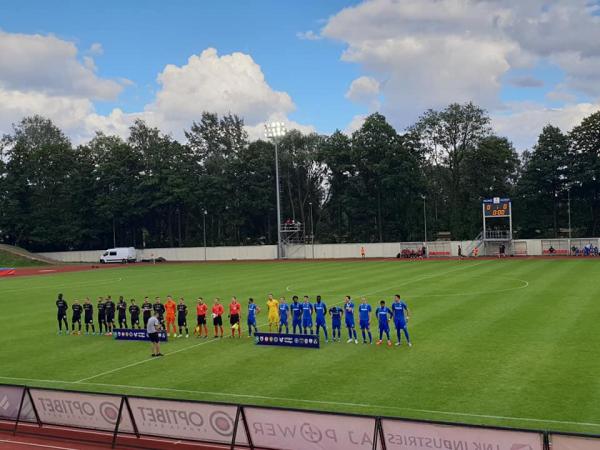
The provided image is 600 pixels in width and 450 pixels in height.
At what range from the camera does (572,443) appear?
9008mm

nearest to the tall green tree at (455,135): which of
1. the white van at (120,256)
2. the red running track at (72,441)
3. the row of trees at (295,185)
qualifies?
the row of trees at (295,185)

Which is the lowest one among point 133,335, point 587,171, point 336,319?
point 133,335

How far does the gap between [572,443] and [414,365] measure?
890 cm

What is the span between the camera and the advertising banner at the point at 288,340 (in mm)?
21078

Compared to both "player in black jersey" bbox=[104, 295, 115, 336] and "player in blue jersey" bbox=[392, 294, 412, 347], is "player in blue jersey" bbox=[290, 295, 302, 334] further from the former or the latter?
"player in black jersey" bbox=[104, 295, 115, 336]

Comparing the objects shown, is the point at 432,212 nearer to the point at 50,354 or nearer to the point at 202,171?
the point at 202,171

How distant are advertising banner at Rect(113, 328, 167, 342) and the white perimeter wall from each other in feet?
171

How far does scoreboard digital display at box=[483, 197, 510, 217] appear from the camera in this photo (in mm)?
66062

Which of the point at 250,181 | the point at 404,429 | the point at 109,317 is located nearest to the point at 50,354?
the point at 109,317

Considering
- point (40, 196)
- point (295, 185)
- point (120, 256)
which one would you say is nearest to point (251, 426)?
point (120, 256)

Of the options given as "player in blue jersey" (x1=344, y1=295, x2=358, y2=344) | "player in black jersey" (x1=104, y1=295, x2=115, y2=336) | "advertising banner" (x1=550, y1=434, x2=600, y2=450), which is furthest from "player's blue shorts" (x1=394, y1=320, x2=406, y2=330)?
"player in black jersey" (x1=104, y1=295, x2=115, y2=336)

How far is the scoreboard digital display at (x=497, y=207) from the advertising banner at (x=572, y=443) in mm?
59988

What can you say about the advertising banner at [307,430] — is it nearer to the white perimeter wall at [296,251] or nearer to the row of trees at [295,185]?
the white perimeter wall at [296,251]

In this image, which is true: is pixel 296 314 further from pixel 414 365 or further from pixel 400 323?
pixel 414 365
